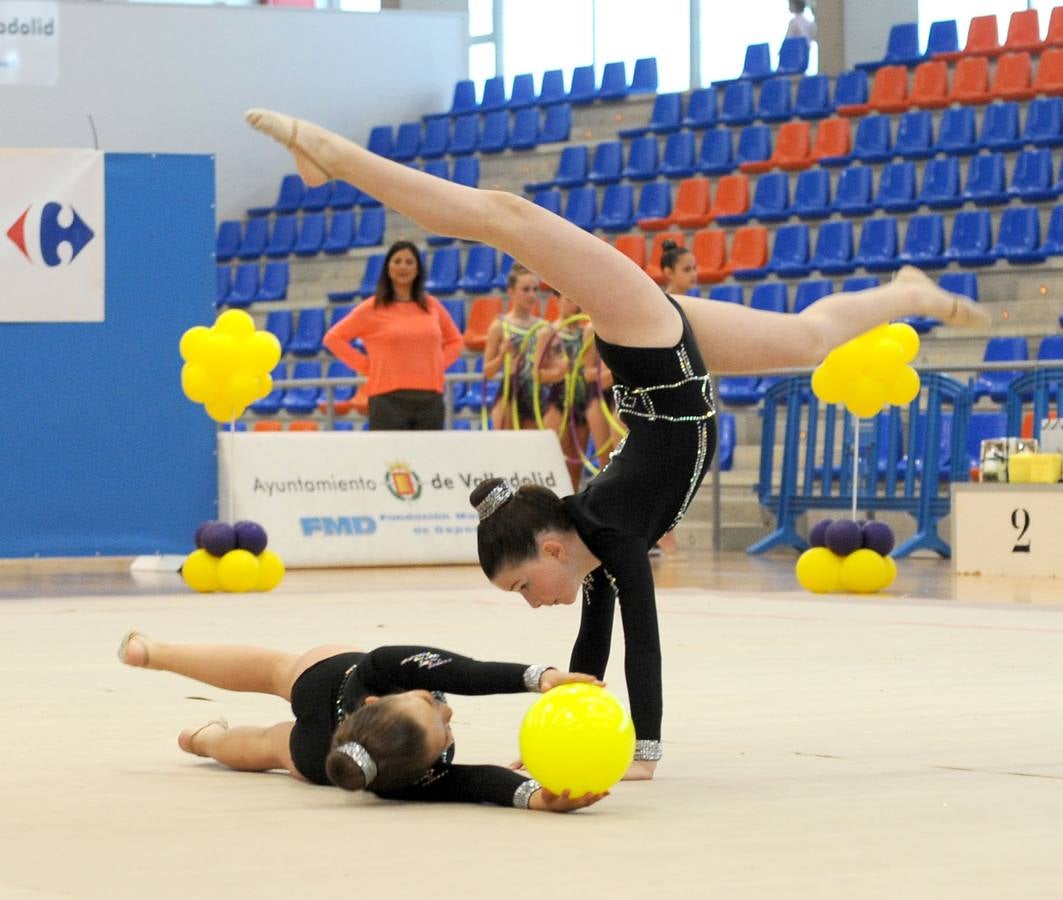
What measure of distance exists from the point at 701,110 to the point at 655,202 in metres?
1.27

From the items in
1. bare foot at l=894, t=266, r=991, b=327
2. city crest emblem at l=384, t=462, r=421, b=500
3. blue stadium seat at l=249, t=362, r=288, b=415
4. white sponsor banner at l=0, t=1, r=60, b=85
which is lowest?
city crest emblem at l=384, t=462, r=421, b=500

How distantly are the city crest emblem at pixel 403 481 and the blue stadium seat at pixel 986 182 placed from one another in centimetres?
545

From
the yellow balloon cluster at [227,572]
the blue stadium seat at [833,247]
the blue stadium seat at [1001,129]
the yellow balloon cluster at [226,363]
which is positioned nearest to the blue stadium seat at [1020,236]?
the blue stadium seat at [1001,129]

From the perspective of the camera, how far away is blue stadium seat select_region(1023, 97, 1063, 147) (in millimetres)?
13578

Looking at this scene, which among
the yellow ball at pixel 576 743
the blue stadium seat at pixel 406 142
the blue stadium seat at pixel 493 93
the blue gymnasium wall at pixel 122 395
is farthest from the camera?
the blue stadium seat at pixel 493 93

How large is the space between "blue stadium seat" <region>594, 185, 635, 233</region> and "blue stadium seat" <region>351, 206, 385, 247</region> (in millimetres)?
2985

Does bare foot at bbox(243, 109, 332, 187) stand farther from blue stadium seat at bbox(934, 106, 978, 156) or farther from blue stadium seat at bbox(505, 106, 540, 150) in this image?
blue stadium seat at bbox(505, 106, 540, 150)

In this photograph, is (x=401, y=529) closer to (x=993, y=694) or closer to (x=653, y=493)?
(x=993, y=694)

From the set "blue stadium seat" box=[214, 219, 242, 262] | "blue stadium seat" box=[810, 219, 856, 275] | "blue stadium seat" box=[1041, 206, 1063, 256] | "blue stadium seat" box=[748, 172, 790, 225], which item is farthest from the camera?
"blue stadium seat" box=[214, 219, 242, 262]

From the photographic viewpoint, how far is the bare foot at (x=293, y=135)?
3.78 meters

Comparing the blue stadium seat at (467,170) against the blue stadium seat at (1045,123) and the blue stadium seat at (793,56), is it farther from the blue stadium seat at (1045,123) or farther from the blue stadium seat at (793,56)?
the blue stadium seat at (1045,123)

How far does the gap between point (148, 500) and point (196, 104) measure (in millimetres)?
10019

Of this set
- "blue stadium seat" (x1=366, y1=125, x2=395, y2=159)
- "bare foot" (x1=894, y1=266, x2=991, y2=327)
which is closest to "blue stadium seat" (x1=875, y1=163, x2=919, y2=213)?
"blue stadium seat" (x1=366, y1=125, x2=395, y2=159)

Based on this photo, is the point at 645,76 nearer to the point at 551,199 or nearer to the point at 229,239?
the point at 551,199
